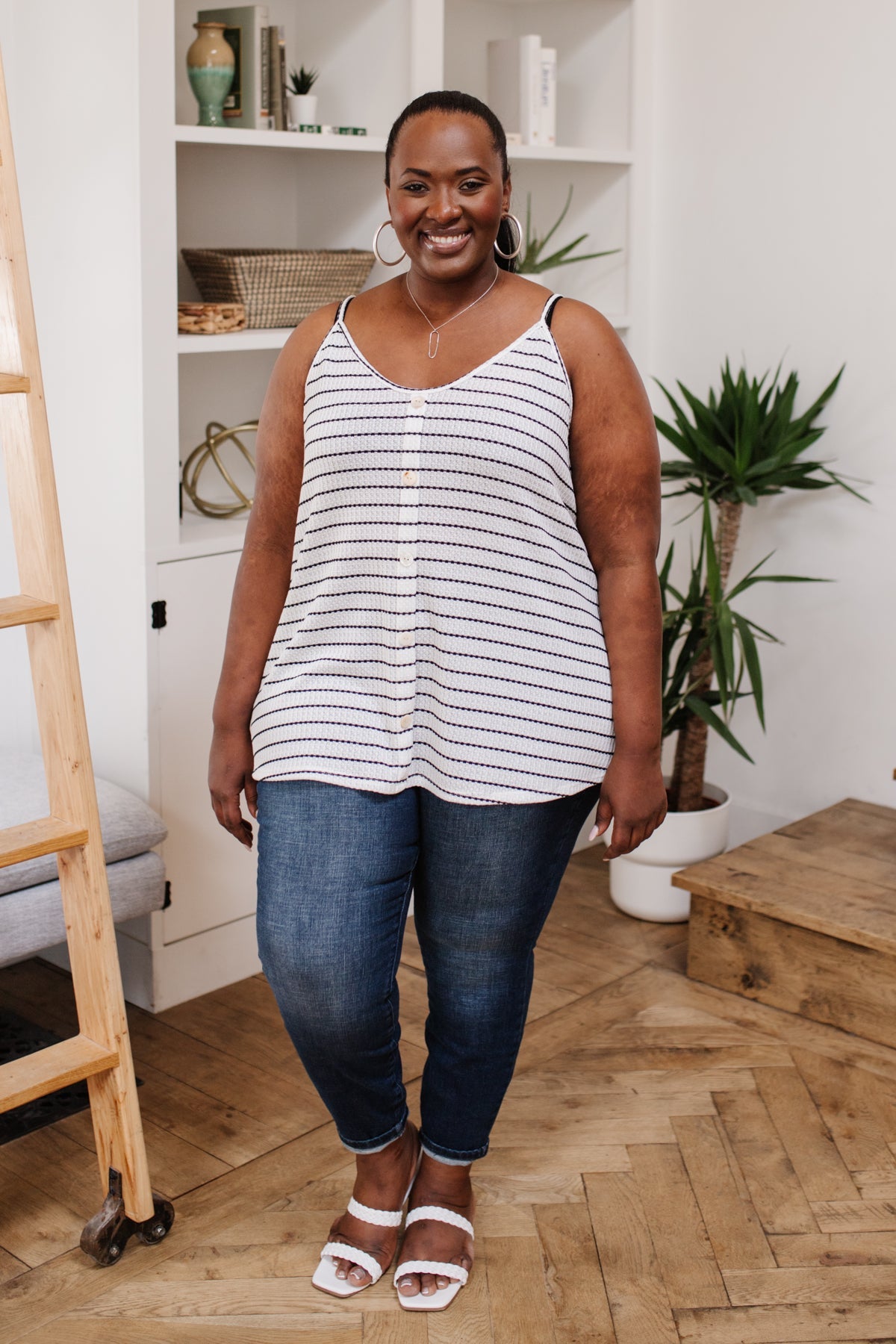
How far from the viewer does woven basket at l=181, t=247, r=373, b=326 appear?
2.65 metres

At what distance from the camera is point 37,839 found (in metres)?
1.79

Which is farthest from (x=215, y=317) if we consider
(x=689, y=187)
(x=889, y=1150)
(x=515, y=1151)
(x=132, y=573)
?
(x=889, y=1150)

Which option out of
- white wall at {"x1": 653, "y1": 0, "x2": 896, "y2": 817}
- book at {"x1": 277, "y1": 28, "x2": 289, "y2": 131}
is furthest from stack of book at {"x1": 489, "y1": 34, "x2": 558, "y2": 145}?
book at {"x1": 277, "y1": 28, "x2": 289, "y2": 131}

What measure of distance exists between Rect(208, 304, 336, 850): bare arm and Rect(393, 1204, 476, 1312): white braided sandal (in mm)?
569

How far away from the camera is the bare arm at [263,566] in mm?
1676

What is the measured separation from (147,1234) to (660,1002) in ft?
3.60

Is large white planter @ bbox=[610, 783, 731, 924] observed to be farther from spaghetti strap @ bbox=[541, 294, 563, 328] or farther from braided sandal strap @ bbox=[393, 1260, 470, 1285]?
spaghetti strap @ bbox=[541, 294, 563, 328]

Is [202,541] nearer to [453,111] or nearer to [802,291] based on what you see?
[453,111]

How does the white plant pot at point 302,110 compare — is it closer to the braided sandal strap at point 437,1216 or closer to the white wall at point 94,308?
the white wall at point 94,308

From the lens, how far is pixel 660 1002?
2.65 metres

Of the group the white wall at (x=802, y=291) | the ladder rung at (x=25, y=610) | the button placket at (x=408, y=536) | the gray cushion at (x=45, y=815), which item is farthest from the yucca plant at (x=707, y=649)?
the ladder rung at (x=25, y=610)

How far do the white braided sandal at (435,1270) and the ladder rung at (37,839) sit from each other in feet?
2.18

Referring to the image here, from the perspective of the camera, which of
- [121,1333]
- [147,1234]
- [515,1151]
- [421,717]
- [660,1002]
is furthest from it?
[660,1002]

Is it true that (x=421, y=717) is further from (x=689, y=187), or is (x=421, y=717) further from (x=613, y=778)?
(x=689, y=187)
